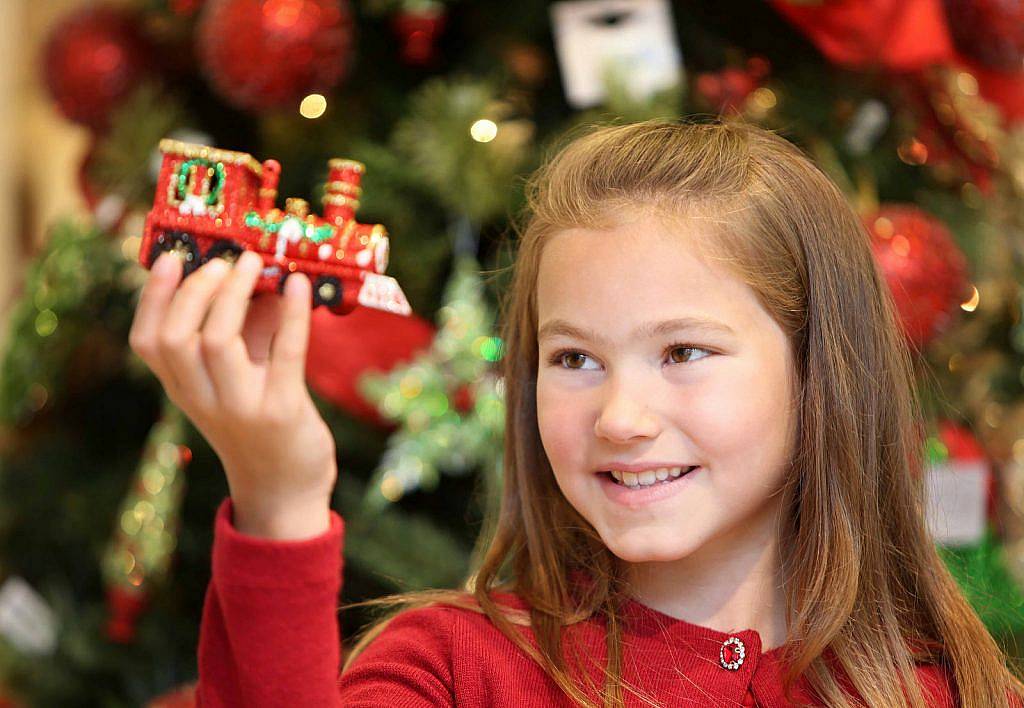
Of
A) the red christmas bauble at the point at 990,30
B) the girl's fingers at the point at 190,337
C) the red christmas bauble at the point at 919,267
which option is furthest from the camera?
the red christmas bauble at the point at 990,30

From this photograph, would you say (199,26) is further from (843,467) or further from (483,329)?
(843,467)

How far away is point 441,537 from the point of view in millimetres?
1526

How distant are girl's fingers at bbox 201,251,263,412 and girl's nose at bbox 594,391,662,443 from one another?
1.11 ft

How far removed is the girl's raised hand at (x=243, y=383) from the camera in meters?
0.73

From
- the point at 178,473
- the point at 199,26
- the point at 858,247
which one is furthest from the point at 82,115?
the point at 858,247

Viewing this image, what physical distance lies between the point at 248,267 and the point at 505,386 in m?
0.48

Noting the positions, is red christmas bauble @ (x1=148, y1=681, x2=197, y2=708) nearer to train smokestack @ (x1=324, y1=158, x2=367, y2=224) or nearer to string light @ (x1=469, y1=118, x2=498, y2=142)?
string light @ (x1=469, y1=118, x2=498, y2=142)

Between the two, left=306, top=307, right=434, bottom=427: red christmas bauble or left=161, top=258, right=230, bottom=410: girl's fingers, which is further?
left=306, top=307, right=434, bottom=427: red christmas bauble

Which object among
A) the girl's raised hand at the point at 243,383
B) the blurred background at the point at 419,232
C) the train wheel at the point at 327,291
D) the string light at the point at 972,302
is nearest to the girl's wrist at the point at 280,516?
the girl's raised hand at the point at 243,383

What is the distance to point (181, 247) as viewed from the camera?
2.60 ft

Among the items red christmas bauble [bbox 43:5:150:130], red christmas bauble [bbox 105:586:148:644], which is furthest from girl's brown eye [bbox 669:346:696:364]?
red christmas bauble [bbox 43:5:150:130]

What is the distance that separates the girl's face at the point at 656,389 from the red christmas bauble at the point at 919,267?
416 millimetres

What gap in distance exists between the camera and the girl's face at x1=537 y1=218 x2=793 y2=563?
1.00 m

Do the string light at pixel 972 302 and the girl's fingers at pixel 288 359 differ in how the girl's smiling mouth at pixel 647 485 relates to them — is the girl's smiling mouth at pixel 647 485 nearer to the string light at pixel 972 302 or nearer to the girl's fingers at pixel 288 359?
the girl's fingers at pixel 288 359
